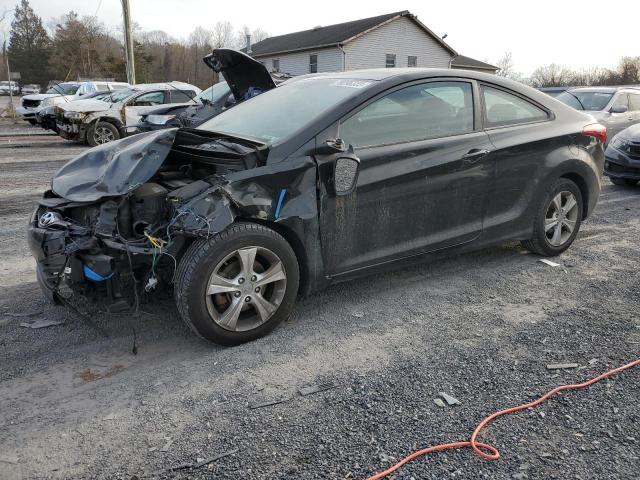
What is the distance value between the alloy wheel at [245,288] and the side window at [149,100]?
11891mm

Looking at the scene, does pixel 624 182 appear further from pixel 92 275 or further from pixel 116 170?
pixel 92 275

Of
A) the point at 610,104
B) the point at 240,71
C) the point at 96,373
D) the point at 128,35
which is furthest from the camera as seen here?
the point at 128,35

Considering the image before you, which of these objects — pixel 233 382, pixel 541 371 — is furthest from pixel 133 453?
pixel 541 371

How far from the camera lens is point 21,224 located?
20.3ft

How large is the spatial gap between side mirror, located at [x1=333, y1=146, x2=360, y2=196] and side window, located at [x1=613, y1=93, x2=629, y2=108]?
33.5ft

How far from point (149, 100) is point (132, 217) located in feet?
38.8

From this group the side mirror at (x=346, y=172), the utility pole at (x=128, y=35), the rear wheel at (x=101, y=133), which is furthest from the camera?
the utility pole at (x=128, y=35)

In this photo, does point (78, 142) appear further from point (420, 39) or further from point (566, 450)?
point (420, 39)

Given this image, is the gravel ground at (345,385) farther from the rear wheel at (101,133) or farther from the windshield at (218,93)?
the rear wheel at (101,133)

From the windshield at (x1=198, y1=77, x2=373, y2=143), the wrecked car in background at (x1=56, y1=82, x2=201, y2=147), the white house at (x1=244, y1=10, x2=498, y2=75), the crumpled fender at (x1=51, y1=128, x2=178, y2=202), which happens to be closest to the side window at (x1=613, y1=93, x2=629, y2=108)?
the windshield at (x1=198, y1=77, x2=373, y2=143)

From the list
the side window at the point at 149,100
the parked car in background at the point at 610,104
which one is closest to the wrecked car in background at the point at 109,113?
the side window at the point at 149,100

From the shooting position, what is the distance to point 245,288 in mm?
3270

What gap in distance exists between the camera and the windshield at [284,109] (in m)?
3.70

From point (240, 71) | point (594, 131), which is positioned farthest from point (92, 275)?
point (594, 131)
